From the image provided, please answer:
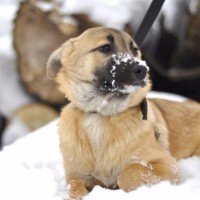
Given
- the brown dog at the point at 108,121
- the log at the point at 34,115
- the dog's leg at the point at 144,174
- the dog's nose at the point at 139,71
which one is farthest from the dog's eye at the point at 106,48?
the log at the point at 34,115

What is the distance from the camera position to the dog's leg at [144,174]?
2914 mm

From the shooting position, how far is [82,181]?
3.21m

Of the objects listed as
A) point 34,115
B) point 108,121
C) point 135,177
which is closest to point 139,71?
point 108,121

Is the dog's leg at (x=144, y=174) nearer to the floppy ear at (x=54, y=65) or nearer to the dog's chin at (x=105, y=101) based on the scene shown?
the dog's chin at (x=105, y=101)

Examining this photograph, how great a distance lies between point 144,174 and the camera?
293cm

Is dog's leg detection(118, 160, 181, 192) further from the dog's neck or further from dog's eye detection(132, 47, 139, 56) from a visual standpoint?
dog's eye detection(132, 47, 139, 56)

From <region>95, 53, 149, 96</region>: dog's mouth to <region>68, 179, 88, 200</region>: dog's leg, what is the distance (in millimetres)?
686

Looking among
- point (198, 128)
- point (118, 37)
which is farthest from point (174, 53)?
point (118, 37)

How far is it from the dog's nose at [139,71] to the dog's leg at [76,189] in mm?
848

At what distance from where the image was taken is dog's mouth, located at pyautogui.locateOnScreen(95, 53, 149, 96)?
9.80 ft

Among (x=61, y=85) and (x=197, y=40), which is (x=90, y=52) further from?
(x=197, y=40)

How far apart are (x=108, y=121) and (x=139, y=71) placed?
0.48 metres

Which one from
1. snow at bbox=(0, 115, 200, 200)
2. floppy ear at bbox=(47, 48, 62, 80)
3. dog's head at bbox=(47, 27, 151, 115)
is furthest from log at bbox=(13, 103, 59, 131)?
dog's head at bbox=(47, 27, 151, 115)

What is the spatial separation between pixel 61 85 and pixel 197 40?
4.98 metres
